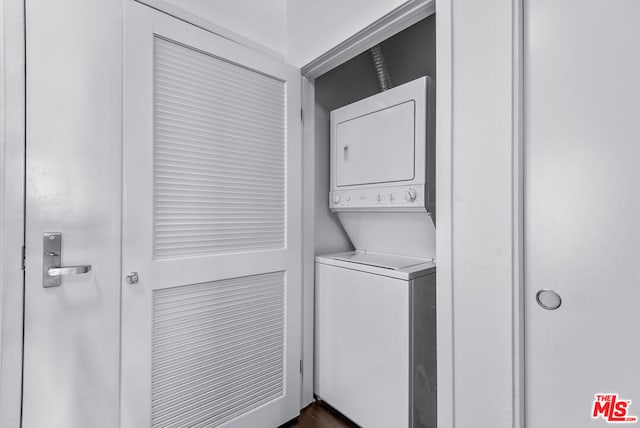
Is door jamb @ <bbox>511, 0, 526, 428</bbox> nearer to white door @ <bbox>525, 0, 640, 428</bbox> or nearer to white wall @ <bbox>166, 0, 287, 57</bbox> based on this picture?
white door @ <bbox>525, 0, 640, 428</bbox>

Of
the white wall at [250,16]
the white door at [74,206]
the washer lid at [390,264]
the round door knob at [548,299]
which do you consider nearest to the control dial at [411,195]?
the washer lid at [390,264]

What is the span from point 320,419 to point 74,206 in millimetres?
1704

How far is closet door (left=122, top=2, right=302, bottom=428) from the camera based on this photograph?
47.6 inches

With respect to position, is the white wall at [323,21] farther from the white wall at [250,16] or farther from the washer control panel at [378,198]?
the washer control panel at [378,198]

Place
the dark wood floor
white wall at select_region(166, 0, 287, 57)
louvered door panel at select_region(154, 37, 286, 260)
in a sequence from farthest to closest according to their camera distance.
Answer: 1. the dark wood floor
2. white wall at select_region(166, 0, 287, 57)
3. louvered door panel at select_region(154, 37, 286, 260)

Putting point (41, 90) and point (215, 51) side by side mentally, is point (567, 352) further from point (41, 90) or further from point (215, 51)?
point (41, 90)

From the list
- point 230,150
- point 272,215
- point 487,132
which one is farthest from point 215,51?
point 487,132

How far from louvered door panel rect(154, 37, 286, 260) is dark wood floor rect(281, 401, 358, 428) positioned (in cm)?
105

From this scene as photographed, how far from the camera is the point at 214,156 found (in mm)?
1438

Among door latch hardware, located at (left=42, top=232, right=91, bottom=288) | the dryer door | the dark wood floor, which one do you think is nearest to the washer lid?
the dryer door

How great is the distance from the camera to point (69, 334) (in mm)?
1074

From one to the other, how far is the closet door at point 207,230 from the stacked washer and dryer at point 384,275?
26cm

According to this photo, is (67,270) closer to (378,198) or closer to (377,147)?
(378,198)

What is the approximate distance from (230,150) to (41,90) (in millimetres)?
711
